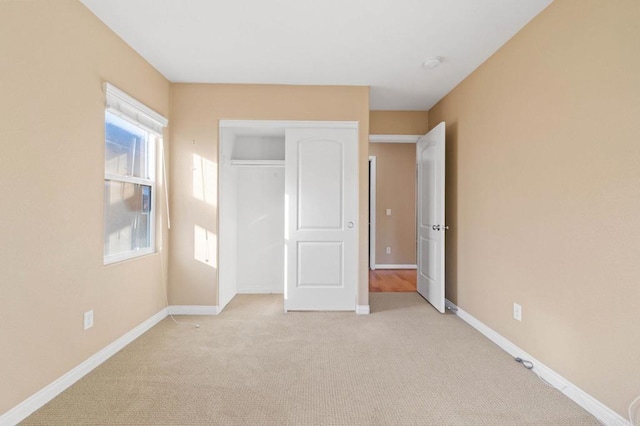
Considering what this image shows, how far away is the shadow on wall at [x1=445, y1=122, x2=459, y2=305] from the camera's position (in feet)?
11.2

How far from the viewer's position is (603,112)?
1.67m

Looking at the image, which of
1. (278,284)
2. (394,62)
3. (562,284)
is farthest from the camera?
(278,284)

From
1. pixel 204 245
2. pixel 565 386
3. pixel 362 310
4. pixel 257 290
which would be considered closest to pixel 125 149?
pixel 204 245

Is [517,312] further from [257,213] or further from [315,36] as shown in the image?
[257,213]

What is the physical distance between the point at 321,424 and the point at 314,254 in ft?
6.32

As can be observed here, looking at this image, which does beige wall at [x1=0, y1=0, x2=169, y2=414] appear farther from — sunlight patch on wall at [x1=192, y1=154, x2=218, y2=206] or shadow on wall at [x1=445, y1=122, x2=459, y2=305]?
shadow on wall at [x1=445, y1=122, x2=459, y2=305]

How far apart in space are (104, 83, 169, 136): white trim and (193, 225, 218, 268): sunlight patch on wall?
3.50 feet

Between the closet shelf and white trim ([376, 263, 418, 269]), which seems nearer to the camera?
the closet shelf

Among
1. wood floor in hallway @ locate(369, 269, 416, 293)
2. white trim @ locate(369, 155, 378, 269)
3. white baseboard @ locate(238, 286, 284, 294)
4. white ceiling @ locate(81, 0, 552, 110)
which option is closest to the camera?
white ceiling @ locate(81, 0, 552, 110)

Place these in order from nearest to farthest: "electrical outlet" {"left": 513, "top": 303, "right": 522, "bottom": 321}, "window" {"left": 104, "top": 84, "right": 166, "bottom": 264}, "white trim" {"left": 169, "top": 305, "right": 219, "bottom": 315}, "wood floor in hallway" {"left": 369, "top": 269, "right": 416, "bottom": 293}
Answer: "electrical outlet" {"left": 513, "top": 303, "right": 522, "bottom": 321}, "window" {"left": 104, "top": 84, "right": 166, "bottom": 264}, "white trim" {"left": 169, "top": 305, "right": 219, "bottom": 315}, "wood floor in hallway" {"left": 369, "top": 269, "right": 416, "bottom": 293}

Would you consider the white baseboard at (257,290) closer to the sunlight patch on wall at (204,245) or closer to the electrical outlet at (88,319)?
the sunlight patch on wall at (204,245)

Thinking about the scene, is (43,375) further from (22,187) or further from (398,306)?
(398,306)

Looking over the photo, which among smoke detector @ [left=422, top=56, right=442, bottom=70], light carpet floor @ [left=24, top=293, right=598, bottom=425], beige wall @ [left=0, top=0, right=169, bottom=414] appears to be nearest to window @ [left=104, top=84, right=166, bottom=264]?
beige wall @ [left=0, top=0, right=169, bottom=414]

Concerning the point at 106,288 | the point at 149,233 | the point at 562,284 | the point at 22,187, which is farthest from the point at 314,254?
the point at 22,187
